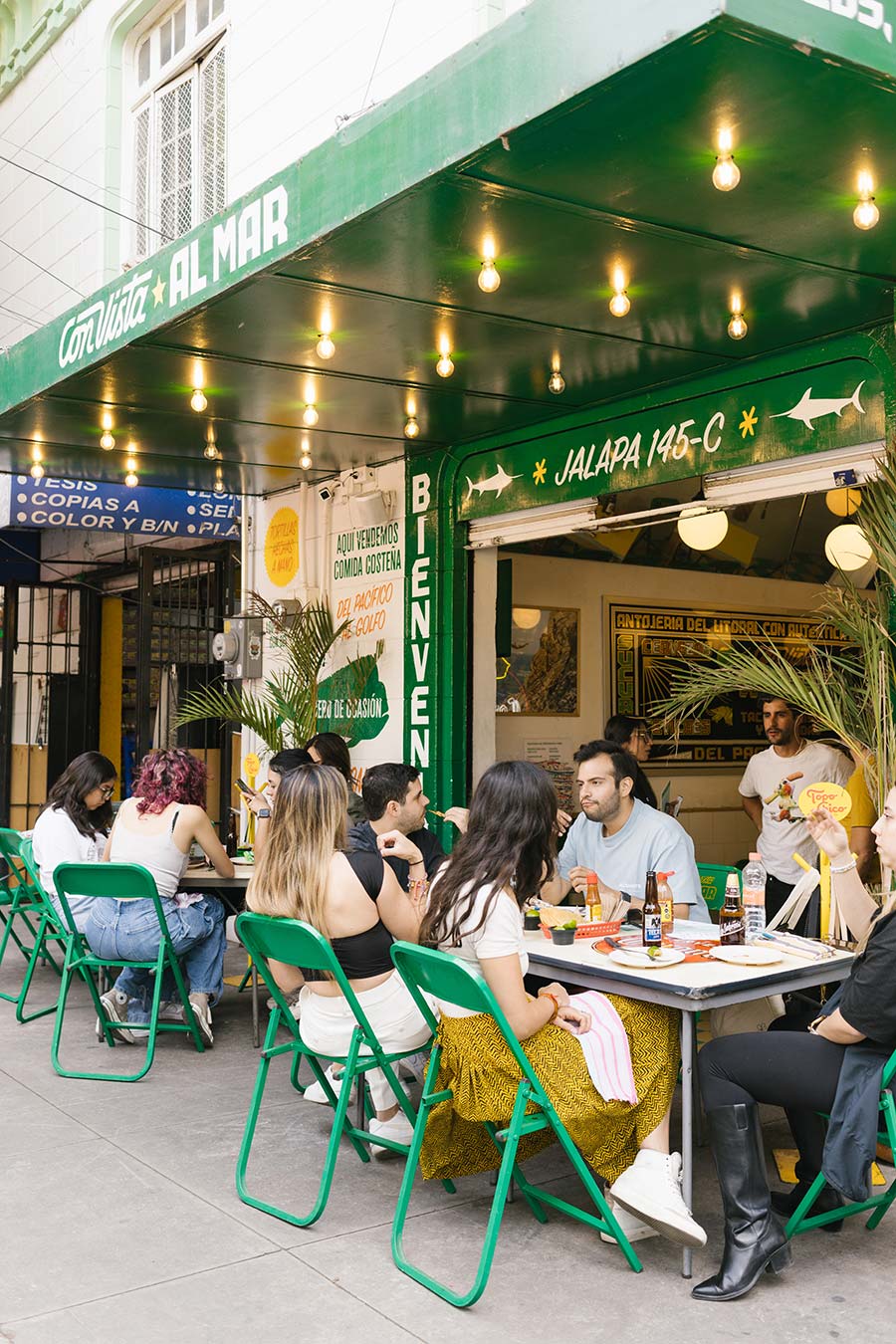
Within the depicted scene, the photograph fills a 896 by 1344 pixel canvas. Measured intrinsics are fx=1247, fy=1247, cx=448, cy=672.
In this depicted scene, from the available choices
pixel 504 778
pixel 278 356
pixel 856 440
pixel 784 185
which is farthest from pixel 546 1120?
pixel 278 356

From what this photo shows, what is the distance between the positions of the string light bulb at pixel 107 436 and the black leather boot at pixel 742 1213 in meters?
5.02

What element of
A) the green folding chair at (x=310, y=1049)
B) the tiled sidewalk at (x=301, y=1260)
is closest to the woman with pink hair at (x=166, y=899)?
the tiled sidewalk at (x=301, y=1260)

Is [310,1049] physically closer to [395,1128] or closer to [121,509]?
[395,1128]

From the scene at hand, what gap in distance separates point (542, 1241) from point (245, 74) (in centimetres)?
736

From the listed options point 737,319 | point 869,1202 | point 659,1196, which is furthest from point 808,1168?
point 737,319

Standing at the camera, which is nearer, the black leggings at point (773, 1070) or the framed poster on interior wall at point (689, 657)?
the black leggings at point (773, 1070)

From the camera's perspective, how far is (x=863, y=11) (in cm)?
313

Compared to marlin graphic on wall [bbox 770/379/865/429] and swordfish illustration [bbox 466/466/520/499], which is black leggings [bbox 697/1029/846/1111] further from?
swordfish illustration [bbox 466/466/520/499]

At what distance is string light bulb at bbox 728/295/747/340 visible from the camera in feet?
16.2

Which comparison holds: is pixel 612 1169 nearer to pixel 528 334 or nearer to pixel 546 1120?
pixel 546 1120

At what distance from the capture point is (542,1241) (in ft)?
11.8

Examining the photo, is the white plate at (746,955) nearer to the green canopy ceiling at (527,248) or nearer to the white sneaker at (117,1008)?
the green canopy ceiling at (527,248)

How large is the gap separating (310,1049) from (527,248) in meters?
2.83

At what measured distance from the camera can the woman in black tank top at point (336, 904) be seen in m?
3.94
